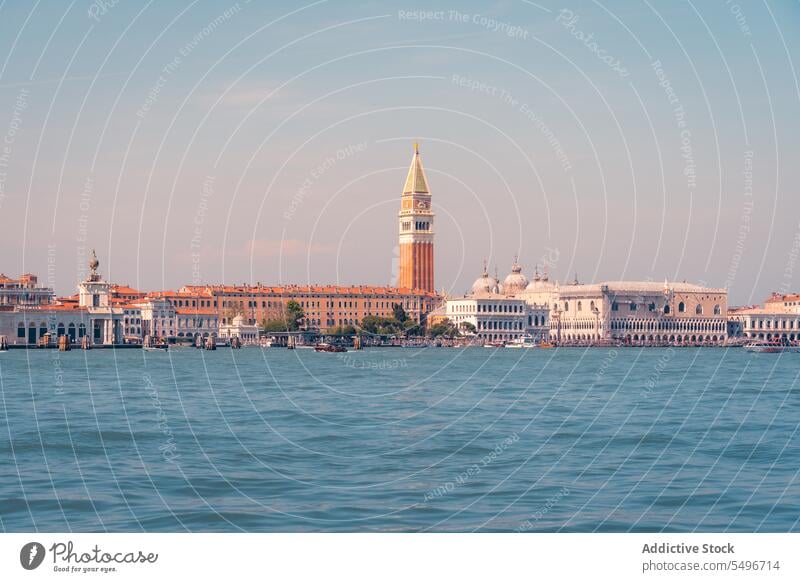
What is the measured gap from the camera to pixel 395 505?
13578mm

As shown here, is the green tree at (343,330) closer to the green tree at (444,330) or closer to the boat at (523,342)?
the green tree at (444,330)

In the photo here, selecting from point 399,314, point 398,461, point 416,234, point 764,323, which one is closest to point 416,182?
point 416,234

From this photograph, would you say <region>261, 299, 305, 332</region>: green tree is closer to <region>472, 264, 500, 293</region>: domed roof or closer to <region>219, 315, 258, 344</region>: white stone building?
<region>219, 315, 258, 344</region>: white stone building

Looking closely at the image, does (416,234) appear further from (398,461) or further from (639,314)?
(398,461)

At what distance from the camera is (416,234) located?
129 meters

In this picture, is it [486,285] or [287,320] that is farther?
[486,285]

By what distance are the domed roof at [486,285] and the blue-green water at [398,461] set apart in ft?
319

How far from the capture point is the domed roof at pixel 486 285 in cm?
13100

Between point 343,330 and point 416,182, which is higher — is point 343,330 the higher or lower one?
the lower one

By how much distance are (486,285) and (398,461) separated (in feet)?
375

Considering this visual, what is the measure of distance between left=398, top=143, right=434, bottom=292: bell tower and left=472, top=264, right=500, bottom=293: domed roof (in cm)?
446

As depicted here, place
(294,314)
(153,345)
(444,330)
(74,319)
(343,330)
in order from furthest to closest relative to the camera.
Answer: (444,330) < (294,314) < (343,330) < (74,319) < (153,345)

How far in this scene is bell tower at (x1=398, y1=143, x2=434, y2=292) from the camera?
419ft

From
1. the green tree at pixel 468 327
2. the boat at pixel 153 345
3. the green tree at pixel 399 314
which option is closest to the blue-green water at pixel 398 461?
the boat at pixel 153 345
